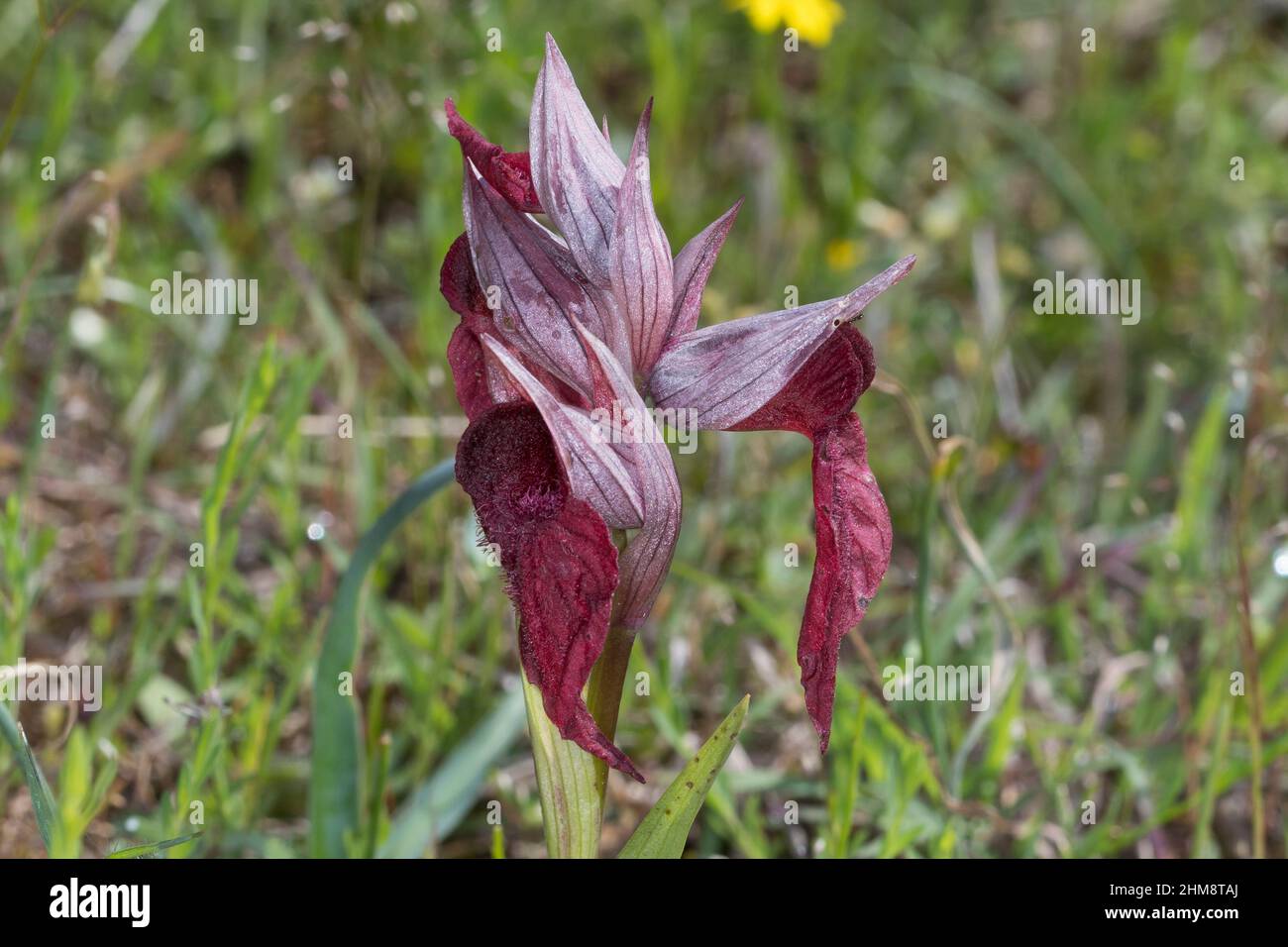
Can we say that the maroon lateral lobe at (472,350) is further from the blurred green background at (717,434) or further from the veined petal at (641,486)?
the blurred green background at (717,434)

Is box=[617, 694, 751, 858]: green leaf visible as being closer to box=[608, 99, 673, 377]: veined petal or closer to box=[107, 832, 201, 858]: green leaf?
box=[608, 99, 673, 377]: veined petal

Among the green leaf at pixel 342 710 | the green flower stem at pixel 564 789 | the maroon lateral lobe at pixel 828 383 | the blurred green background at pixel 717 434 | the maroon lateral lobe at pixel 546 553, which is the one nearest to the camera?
the maroon lateral lobe at pixel 546 553

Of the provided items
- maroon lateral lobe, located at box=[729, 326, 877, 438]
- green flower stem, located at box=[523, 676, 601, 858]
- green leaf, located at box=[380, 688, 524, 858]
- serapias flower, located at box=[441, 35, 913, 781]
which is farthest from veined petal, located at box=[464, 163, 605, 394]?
green leaf, located at box=[380, 688, 524, 858]

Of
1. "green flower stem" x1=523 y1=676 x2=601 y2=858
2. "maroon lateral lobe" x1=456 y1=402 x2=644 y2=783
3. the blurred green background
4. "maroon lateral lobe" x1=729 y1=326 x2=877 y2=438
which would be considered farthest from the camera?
the blurred green background

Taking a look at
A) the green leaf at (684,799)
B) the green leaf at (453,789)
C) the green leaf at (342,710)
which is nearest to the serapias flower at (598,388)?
the green leaf at (684,799)

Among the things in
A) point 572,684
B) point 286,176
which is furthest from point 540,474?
point 286,176

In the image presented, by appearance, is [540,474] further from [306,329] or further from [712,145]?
[712,145]
